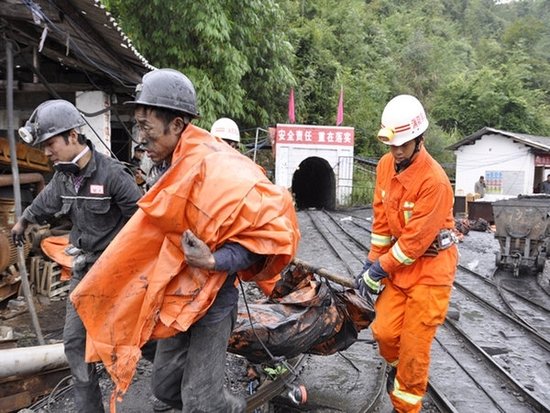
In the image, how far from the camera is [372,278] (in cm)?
328

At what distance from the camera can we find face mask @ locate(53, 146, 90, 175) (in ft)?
9.78

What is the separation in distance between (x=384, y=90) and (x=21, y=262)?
30.5 metres

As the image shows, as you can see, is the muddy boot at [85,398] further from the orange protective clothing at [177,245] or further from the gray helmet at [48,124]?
the gray helmet at [48,124]

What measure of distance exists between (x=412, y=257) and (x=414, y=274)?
0.63 ft

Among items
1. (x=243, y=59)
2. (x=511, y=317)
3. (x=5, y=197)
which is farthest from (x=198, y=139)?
(x=243, y=59)

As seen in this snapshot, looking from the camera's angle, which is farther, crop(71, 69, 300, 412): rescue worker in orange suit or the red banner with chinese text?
the red banner with chinese text

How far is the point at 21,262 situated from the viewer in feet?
14.0

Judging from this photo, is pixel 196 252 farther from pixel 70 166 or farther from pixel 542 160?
pixel 542 160

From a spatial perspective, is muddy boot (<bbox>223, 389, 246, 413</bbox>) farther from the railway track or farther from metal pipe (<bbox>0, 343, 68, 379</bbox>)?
metal pipe (<bbox>0, 343, 68, 379</bbox>)

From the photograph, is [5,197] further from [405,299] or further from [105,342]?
[405,299]

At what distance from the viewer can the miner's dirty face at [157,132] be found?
2209 millimetres

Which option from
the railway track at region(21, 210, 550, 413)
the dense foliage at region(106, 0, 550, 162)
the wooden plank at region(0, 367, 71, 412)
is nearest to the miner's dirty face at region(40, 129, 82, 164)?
the wooden plank at region(0, 367, 71, 412)

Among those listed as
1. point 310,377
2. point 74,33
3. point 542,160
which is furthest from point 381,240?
point 542,160

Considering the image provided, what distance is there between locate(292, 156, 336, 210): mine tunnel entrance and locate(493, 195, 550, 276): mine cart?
1196 cm
